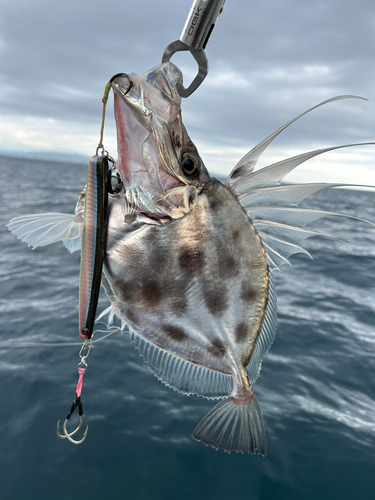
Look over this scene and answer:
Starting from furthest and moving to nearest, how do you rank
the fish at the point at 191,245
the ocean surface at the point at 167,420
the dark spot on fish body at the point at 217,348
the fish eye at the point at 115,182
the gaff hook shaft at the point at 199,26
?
the ocean surface at the point at 167,420
the dark spot on fish body at the point at 217,348
the fish eye at the point at 115,182
the fish at the point at 191,245
the gaff hook shaft at the point at 199,26

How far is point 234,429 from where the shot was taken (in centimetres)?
230

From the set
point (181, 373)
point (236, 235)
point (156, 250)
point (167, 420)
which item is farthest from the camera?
point (167, 420)

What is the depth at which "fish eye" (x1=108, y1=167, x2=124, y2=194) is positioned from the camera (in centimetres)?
203

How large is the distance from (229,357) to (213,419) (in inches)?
16.4

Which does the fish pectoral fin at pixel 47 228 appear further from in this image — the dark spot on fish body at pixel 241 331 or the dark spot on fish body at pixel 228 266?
the dark spot on fish body at pixel 241 331

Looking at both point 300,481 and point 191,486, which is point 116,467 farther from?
point 300,481

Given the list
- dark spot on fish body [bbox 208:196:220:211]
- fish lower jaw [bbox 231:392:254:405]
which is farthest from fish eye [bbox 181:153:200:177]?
fish lower jaw [bbox 231:392:254:405]

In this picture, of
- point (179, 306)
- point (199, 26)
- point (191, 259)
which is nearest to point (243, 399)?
point (179, 306)

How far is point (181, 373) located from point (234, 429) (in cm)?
50

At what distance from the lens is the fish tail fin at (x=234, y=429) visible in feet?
7.38

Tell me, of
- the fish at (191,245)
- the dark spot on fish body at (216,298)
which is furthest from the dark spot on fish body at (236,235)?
the dark spot on fish body at (216,298)

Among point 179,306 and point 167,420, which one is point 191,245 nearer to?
point 179,306

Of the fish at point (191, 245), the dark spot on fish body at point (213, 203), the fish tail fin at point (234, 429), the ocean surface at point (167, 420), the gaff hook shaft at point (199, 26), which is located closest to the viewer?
the gaff hook shaft at point (199, 26)

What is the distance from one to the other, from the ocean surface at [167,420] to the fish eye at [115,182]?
3255 millimetres
